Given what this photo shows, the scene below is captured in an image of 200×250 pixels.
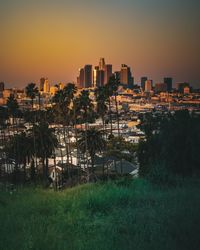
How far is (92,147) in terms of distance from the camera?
37844 mm

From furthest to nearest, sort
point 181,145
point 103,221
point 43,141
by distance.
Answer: point 43,141 < point 181,145 < point 103,221

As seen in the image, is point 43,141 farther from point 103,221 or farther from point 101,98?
point 103,221

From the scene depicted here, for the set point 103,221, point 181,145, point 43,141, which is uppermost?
point 103,221

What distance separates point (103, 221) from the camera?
7375mm

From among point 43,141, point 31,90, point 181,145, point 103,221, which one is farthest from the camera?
point 31,90

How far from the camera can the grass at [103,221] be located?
5.66 m

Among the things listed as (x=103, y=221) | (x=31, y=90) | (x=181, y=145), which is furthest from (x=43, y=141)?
(x=103, y=221)

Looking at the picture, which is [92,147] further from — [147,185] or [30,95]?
[147,185]

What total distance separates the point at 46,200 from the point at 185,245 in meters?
4.87

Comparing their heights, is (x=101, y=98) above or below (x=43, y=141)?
above

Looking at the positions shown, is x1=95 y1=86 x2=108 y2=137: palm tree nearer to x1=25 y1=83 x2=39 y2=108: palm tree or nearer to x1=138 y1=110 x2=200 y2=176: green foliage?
x1=25 y1=83 x2=39 y2=108: palm tree

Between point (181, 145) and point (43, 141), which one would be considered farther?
point (43, 141)

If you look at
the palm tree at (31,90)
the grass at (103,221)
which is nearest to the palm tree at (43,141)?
the palm tree at (31,90)

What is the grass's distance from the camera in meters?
5.66
